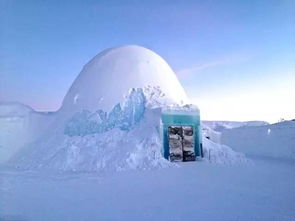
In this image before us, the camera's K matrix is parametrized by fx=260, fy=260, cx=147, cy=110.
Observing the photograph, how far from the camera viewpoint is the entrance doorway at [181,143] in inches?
494

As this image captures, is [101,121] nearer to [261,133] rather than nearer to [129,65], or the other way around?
[129,65]

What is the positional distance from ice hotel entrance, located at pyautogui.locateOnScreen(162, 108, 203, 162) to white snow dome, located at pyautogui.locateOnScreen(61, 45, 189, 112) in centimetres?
152

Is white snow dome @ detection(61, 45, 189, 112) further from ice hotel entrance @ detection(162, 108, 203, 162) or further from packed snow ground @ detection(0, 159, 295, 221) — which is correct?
packed snow ground @ detection(0, 159, 295, 221)

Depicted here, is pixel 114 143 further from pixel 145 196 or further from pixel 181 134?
pixel 145 196

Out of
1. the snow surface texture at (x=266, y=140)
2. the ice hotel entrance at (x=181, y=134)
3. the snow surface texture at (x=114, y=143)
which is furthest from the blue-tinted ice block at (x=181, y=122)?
the snow surface texture at (x=266, y=140)

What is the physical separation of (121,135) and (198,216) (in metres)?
8.33

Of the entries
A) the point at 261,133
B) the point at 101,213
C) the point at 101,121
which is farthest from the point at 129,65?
the point at 261,133

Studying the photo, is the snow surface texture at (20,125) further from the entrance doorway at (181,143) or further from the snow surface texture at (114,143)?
the entrance doorway at (181,143)

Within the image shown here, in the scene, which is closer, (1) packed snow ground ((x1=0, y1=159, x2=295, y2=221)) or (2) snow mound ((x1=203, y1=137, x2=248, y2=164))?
(1) packed snow ground ((x1=0, y1=159, x2=295, y2=221))

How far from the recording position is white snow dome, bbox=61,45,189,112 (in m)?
14.0

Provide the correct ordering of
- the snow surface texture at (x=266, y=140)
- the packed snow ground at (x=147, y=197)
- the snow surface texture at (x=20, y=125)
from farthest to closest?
the snow surface texture at (x=266, y=140), the snow surface texture at (x=20, y=125), the packed snow ground at (x=147, y=197)

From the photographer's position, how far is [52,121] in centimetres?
1620

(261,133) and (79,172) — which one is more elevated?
(261,133)

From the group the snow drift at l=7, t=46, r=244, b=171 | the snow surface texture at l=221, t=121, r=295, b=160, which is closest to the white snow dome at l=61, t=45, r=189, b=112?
the snow drift at l=7, t=46, r=244, b=171
